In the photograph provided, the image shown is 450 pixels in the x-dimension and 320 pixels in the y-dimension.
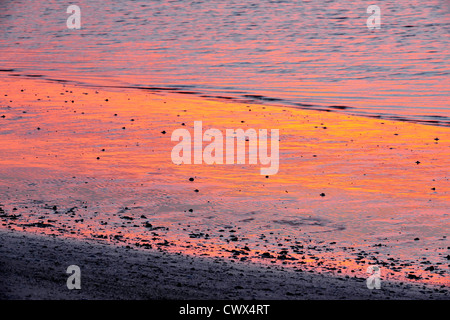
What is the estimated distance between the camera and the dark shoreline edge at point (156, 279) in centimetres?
683

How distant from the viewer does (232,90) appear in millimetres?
20922

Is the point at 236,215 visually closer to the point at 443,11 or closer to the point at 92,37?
the point at 92,37

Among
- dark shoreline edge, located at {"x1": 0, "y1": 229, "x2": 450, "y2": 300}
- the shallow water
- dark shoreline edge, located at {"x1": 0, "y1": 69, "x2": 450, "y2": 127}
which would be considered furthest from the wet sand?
the shallow water

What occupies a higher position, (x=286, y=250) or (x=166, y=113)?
(x=166, y=113)

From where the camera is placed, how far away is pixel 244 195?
430 inches

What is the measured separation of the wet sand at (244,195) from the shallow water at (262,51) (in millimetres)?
3377

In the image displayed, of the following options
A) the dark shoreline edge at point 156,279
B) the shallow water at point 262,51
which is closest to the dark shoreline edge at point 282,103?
the shallow water at point 262,51

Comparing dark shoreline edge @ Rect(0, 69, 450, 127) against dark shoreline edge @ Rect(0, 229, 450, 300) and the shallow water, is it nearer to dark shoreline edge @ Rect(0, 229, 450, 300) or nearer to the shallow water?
the shallow water

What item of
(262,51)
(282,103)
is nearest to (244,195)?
(282,103)

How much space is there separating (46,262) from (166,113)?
32.7ft

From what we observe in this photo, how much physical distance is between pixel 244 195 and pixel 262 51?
1903 centimetres
